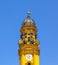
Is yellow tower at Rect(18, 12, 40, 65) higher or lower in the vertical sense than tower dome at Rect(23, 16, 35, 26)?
lower

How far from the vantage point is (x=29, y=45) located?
69.0 meters

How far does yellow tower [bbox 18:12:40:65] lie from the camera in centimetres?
6775

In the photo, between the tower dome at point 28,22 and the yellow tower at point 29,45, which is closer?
the yellow tower at point 29,45

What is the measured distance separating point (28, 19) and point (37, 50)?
743 cm

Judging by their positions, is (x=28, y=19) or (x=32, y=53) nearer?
(x=32, y=53)

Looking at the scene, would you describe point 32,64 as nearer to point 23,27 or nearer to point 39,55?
point 39,55

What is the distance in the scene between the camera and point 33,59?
223 ft

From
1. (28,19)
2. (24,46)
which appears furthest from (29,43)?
(28,19)

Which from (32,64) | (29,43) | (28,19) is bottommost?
(32,64)

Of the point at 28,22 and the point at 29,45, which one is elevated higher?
the point at 28,22

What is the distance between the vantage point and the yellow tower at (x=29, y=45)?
2667 inches

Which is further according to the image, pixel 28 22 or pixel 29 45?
pixel 28 22

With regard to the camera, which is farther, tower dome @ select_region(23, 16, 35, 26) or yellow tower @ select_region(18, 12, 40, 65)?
tower dome @ select_region(23, 16, 35, 26)

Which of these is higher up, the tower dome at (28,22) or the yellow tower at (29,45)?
the tower dome at (28,22)
